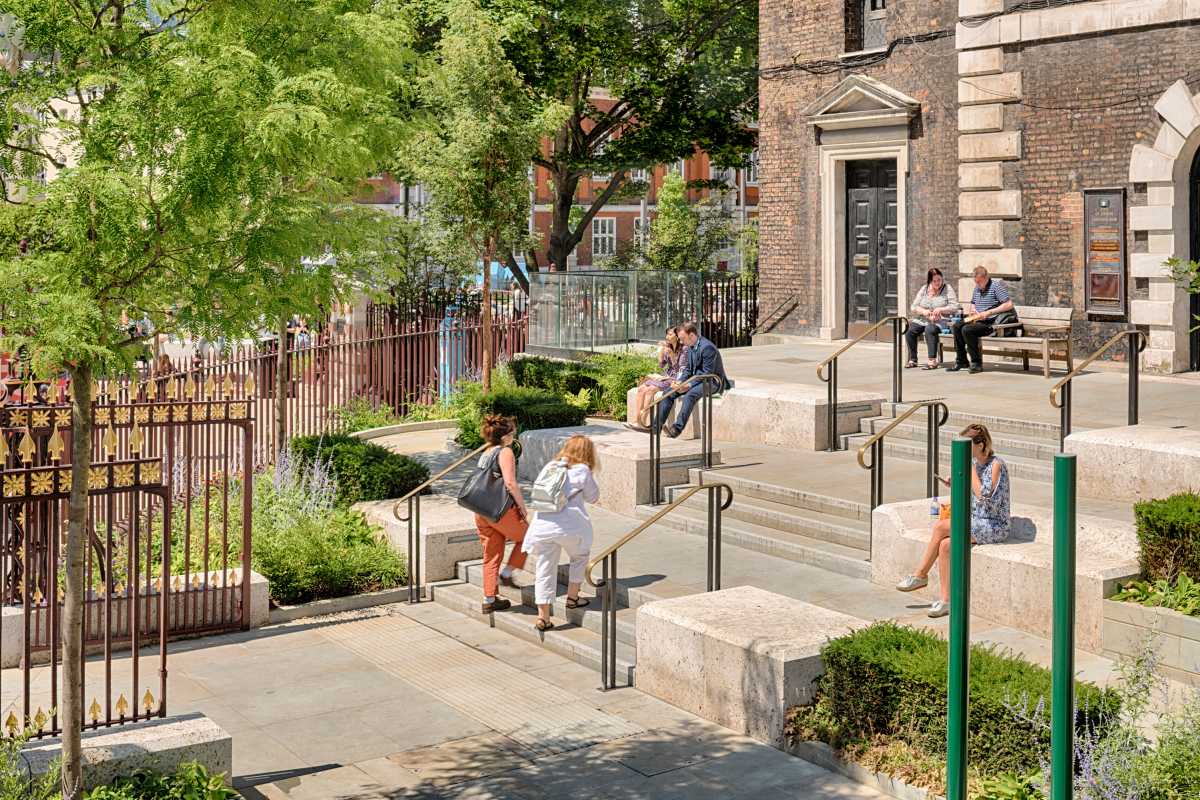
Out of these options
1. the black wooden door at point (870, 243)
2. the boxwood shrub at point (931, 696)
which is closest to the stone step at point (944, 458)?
the boxwood shrub at point (931, 696)

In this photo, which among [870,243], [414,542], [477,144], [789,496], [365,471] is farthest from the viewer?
[870,243]

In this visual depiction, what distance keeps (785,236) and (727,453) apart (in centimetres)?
962

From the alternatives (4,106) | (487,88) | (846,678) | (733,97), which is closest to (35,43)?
(4,106)

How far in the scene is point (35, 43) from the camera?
7285mm

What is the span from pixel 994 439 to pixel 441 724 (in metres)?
7.40

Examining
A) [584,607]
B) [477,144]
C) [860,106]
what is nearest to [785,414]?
[584,607]

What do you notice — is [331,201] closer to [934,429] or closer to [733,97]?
[934,429]

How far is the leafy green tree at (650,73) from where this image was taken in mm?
29672

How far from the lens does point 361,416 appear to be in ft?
67.7

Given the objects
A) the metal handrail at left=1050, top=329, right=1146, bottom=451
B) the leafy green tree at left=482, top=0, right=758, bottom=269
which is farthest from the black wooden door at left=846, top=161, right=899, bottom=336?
the metal handrail at left=1050, top=329, right=1146, bottom=451

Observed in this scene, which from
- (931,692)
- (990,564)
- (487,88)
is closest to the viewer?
(931,692)

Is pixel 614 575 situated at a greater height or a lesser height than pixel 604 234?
lesser

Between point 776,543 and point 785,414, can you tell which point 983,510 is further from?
point 785,414

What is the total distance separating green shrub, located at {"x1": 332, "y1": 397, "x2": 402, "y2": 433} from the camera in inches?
801
